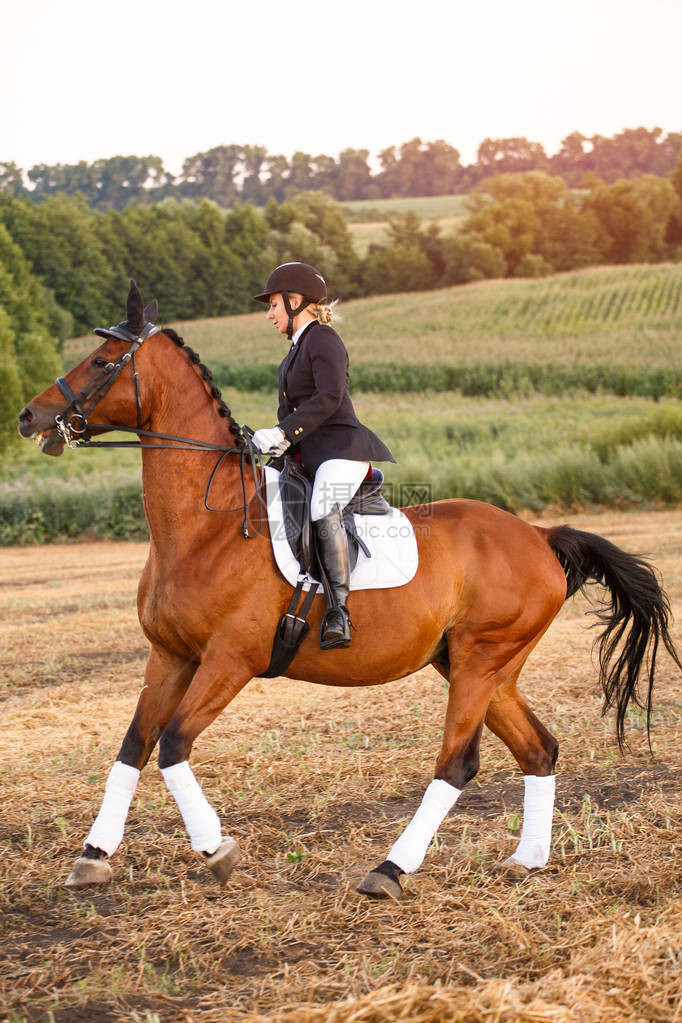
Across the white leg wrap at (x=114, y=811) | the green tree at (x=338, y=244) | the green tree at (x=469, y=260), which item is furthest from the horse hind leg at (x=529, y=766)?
the green tree at (x=469, y=260)

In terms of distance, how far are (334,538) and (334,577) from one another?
0.64 feet

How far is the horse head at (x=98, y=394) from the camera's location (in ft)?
14.7

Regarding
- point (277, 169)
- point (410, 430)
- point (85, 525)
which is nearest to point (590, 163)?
point (277, 169)

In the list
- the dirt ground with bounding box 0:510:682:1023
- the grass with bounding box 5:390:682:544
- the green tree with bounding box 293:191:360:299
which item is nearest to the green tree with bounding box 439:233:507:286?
the green tree with bounding box 293:191:360:299

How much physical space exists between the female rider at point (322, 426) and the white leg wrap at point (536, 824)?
1307mm

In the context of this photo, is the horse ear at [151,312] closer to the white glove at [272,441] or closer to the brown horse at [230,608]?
the brown horse at [230,608]

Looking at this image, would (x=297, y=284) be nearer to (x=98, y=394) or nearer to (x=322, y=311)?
(x=322, y=311)

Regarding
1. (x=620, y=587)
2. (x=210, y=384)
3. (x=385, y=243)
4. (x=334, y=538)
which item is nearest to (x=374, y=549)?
(x=334, y=538)

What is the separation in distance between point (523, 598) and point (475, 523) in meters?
0.49

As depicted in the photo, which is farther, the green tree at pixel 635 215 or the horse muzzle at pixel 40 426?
the green tree at pixel 635 215

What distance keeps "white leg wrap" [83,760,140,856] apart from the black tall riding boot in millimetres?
1153

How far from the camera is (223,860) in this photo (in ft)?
13.8

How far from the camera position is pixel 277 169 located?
98.7 meters

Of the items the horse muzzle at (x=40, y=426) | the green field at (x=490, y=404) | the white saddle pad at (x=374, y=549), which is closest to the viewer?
the horse muzzle at (x=40, y=426)
